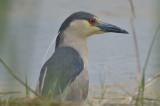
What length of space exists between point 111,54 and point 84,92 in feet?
3.39

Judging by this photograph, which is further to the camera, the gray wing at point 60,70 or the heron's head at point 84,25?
the heron's head at point 84,25

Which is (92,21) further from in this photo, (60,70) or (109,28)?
(60,70)

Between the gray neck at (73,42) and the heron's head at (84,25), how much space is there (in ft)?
0.16

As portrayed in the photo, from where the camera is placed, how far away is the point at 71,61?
4.80 metres

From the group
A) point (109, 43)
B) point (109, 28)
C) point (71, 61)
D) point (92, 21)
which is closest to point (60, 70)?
point (71, 61)

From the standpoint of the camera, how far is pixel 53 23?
6023mm

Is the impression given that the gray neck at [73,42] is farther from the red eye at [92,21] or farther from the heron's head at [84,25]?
the red eye at [92,21]

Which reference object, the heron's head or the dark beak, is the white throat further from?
the dark beak

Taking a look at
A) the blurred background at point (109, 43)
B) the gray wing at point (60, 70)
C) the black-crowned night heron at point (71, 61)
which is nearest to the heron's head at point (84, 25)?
the black-crowned night heron at point (71, 61)

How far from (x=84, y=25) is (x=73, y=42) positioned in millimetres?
265

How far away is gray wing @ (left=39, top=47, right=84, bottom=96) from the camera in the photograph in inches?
148

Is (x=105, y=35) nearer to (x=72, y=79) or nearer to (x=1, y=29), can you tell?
(x=72, y=79)

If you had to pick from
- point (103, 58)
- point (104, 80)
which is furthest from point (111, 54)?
point (104, 80)

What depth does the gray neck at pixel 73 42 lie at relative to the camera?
5.52 metres
